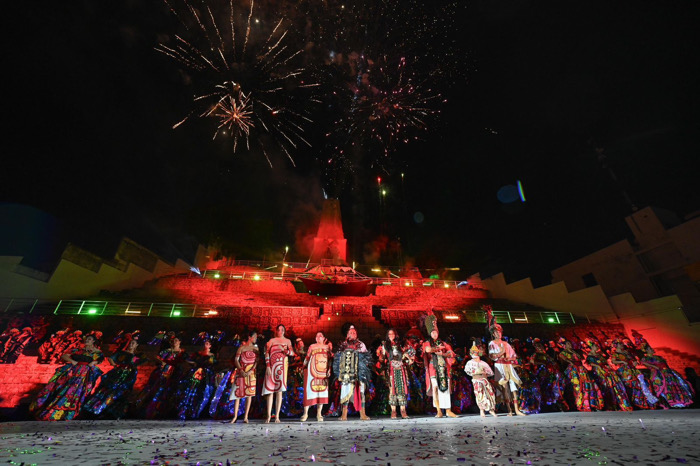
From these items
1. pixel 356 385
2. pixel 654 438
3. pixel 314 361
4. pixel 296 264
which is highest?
pixel 296 264

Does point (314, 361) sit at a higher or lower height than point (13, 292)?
lower

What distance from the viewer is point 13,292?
38.5ft

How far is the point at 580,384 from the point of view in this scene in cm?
748

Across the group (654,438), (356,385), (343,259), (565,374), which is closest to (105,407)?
(356,385)

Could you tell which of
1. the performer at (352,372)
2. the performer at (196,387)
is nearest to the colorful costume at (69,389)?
the performer at (196,387)

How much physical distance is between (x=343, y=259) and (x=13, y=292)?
27.5 meters

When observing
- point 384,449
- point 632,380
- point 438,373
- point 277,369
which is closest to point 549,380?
point 632,380

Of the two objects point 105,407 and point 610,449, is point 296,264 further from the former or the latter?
point 610,449

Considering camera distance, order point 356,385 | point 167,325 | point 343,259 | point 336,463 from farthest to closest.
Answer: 1. point 343,259
2. point 167,325
3. point 356,385
4. point 336,463

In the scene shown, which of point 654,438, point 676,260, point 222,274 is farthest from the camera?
point 222,274

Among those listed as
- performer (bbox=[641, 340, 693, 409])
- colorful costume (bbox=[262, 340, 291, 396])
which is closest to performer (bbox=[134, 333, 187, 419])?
colorful costume (bbox=[262, 340, 291, 396])

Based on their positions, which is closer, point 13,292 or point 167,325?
point 167,325

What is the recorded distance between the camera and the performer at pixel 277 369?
18.6 feet

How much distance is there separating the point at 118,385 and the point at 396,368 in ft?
21.7
